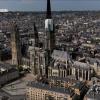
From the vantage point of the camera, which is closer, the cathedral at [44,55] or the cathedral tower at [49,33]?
the cathedral at [44,55]

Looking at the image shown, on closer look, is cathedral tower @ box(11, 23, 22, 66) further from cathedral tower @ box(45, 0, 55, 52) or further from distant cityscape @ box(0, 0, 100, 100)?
cathedral tower @ box(45, 0, 55, 52)

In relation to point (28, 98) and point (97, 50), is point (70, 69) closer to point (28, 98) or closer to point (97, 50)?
point (28, 98)

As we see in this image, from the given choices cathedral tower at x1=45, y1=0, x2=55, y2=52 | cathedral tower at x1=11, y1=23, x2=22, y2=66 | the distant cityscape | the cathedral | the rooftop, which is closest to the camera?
the rooftop

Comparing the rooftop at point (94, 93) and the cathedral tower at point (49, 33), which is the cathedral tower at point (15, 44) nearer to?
the cathedral tower at point (49, 33)

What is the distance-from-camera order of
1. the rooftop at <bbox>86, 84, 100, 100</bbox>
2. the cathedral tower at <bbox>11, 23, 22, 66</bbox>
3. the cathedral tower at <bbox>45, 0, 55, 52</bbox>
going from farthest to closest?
the cathedral tower at <bbox>45, 0, 55, 52</bbox>, the cathedral tower at <bbox>11, 23, 22, 66</bbox>, the rooftop at <bbox>86, 84, 100, 100</bbox>

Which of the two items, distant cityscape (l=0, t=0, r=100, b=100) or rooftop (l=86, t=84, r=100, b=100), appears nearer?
rooftop (l=86, t=84, r=100, b=100)

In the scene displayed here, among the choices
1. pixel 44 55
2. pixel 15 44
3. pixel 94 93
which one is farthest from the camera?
pixel 15 44

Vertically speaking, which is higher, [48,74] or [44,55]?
[44,55]

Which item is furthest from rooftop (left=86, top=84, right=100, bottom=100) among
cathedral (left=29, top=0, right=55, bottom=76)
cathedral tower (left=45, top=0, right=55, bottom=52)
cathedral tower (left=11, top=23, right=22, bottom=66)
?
cathedral tower (left=11, top=23, right=22, bottom=66)

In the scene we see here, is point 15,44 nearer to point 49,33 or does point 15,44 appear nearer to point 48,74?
point 49,33

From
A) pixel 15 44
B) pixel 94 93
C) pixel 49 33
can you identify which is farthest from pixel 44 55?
pixel 94 93

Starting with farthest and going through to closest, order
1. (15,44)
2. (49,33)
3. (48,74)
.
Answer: (49,33), (15,44), (48,74)

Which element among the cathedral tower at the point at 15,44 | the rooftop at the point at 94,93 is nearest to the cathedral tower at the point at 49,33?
the cathedral tower at the point at 15,44
